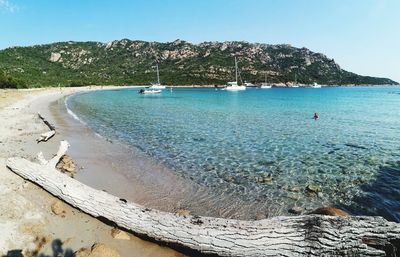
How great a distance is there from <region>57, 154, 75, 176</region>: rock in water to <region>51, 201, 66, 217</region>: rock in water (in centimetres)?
393

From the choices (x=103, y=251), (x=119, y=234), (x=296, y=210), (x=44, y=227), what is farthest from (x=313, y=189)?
(x=44, y=227)

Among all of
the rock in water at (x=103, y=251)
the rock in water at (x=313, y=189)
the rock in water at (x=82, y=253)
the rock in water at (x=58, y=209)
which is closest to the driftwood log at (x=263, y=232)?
the rock in water at (x=58, y=209)

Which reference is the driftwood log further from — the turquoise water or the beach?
the turquoise water

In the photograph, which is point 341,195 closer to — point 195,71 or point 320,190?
point 320,190

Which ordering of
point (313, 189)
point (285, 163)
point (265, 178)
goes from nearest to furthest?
point (313, 189), point (265, 178), point (285, 163)

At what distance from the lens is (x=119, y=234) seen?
7.61m

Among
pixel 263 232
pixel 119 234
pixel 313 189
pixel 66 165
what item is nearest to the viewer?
pixel 263 232

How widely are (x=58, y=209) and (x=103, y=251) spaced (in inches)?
104

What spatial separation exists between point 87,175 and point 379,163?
14.1 meters

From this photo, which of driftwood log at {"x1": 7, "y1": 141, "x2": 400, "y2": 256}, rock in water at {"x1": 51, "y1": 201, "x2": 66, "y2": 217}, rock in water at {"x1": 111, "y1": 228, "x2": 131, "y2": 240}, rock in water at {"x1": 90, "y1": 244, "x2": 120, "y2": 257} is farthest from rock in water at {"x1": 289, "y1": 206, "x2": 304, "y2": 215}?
rock in water at {"x1": 51, "y1": 201, "x2": 66, "y2": 217}

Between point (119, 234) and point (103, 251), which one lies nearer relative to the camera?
point (103, 251)

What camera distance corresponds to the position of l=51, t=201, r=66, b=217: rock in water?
855 cm

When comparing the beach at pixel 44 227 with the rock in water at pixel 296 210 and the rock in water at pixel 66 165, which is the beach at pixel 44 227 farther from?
the rock in water at pixel 296 210

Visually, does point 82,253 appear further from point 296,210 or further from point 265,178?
point 265,178
